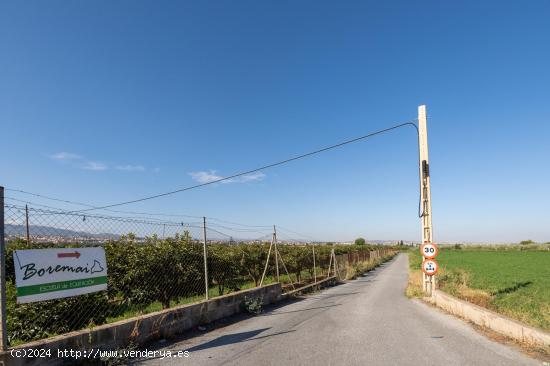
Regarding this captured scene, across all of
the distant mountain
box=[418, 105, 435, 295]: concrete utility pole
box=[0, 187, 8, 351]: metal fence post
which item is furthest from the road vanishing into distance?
box=[418, 105, 435, 295]: concrete utility pole

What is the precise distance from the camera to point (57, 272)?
5445 mm

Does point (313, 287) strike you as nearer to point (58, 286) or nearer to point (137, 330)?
point (137, 330)

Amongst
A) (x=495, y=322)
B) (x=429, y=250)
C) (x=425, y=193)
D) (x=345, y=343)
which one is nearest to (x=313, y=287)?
(x=429, y=250)

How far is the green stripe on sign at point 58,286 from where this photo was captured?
497 centimetres

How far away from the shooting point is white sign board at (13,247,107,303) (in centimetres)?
497

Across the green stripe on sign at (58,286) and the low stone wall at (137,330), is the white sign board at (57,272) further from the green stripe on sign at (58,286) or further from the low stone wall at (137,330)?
the low stone wall at (137,330)

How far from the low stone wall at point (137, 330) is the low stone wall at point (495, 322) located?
17.6 feet

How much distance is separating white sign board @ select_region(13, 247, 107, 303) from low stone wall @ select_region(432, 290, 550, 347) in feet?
22.8

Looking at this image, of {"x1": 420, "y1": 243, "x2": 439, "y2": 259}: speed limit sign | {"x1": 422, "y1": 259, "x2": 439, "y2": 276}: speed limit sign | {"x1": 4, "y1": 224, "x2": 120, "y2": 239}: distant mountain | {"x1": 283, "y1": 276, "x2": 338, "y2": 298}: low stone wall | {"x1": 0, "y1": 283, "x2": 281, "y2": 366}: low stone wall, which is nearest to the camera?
{"x1": 0, "y1": 283, "x2": 281, "y2": 366}: low stone wall

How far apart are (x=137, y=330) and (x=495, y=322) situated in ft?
21.6

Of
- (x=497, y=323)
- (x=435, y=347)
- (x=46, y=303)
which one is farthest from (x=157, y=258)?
(x=497, y=323)

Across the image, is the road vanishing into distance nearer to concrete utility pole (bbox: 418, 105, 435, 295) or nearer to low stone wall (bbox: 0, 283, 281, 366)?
low stone wall (bbox: 0, 283, 281, 366)

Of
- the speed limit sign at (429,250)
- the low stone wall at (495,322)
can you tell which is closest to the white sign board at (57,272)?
the low stone wall at (495,322)

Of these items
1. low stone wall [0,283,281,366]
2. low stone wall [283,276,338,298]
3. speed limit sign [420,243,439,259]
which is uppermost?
speed limit sign [420,243,439,259]
